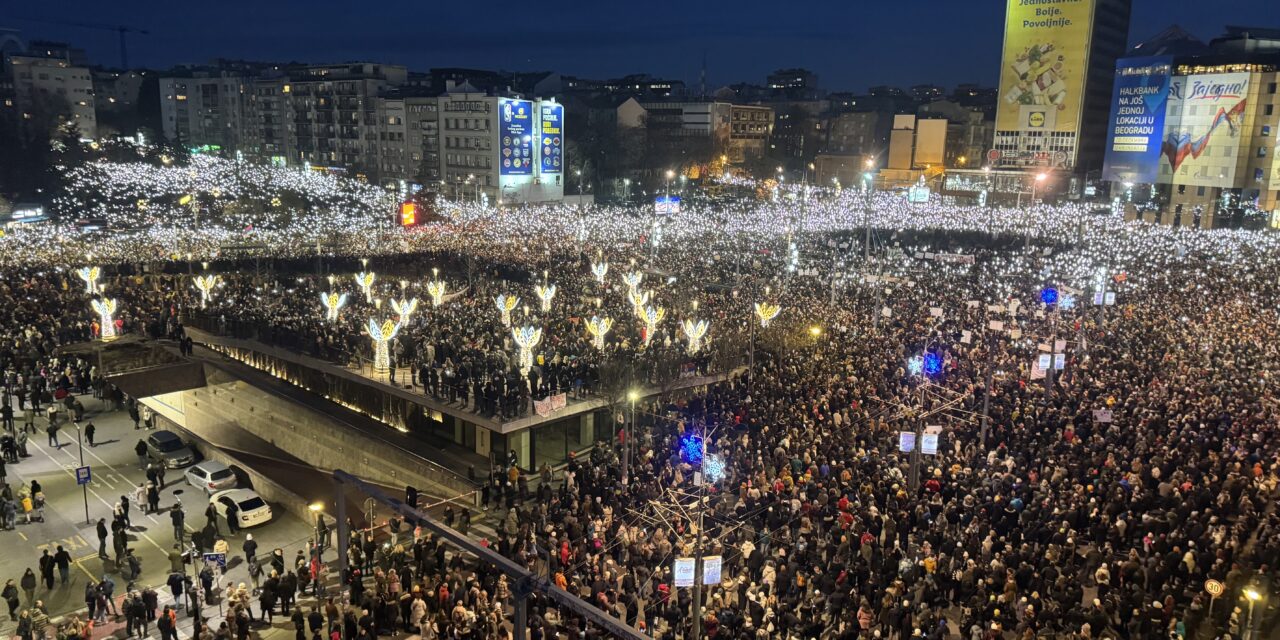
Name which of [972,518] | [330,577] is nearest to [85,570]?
[330,577]

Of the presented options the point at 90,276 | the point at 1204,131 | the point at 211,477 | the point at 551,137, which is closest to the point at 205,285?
the point at 90,276

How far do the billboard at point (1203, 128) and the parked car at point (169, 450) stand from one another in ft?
247

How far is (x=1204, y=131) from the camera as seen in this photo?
6788cm

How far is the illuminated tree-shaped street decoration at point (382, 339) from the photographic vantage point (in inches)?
934

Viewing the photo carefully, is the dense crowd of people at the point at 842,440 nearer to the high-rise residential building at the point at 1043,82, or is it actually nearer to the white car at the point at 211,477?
the white car at the point at 211,477

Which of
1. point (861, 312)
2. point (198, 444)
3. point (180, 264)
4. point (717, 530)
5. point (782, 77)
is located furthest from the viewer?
point (782, 77)

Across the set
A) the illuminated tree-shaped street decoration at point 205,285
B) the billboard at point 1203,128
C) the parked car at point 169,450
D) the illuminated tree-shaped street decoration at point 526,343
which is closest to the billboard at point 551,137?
the illuminated tree-shaped street decoration at point 205,285

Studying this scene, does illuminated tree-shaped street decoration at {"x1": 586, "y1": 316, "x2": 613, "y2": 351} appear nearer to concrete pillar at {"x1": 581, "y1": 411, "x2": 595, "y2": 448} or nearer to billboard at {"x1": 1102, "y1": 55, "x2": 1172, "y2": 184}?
concrete pillar at {"x1": 581, "y1": 411, "x2": 595, "y2": 448}

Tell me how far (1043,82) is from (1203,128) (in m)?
18.8

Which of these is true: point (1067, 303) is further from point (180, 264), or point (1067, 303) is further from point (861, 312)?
point (180, 264)

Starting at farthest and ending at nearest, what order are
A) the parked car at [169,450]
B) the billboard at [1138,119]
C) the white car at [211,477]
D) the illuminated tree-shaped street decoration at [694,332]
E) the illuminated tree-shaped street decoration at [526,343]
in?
the billboard at [1138,119]
the illuminated tree-shaped street decoration at [694,332]
the illuminated tree-shaped street decoration at [526,343]
the parked car at [169,450]
the white car at [211,477]

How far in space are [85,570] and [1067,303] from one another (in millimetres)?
29004

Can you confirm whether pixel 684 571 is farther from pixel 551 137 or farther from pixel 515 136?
pixel 551 137

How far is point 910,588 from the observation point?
13656 mm
